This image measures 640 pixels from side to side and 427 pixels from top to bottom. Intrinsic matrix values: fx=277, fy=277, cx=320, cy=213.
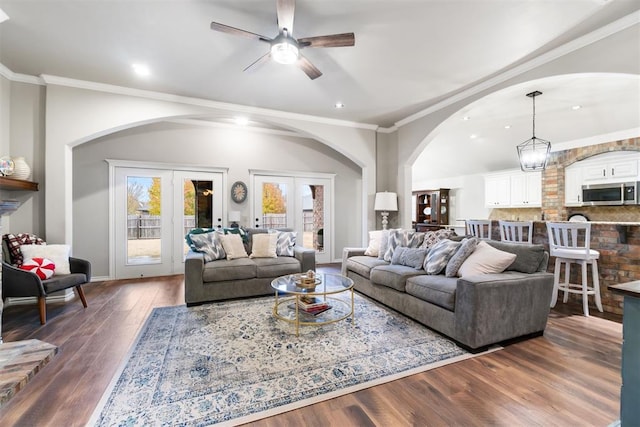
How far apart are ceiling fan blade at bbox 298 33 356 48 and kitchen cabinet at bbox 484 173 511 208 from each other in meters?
6.26

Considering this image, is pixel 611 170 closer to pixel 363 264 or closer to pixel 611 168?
pixel 611 168

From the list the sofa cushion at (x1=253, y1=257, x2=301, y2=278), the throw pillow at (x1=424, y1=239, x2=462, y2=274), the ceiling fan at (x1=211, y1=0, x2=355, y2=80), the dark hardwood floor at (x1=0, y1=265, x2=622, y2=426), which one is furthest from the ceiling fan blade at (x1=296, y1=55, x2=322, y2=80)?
the dark hardwood floor at (x1=0, y1=265, x2=622, y2=426)

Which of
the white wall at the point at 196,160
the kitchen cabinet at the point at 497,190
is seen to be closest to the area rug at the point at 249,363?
the white wall at the point at 196,160

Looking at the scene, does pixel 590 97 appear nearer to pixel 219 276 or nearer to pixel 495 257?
pixel 495 257

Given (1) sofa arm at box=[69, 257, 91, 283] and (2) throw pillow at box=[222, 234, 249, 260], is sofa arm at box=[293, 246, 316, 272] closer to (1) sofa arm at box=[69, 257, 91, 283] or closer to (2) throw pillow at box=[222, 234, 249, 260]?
(2) throw pillow at box=[222, 234, 249, 260]

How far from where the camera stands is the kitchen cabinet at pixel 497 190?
22.5 feet

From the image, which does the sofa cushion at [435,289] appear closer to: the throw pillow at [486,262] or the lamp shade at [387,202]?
the throw pillow at [486,262]

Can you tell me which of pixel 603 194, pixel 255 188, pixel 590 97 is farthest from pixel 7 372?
pixel 603 194

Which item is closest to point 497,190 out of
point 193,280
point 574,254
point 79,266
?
point 574,254

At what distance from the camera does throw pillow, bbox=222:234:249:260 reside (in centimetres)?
Result: 396

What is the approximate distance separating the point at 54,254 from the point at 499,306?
4.78 metres

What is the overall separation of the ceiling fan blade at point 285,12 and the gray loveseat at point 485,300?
2.60 meters

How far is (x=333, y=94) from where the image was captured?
13.1 ft

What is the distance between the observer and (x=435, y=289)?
265cm
